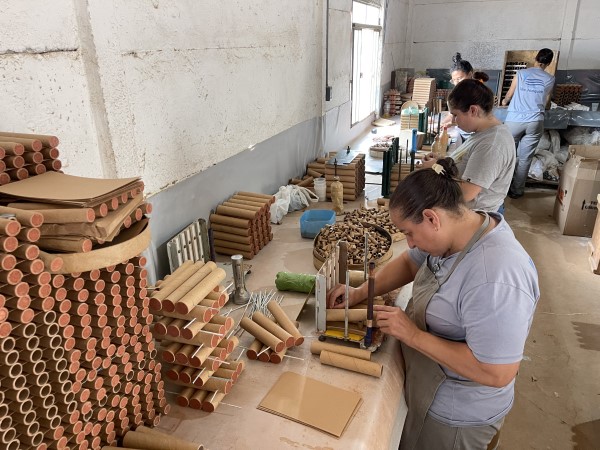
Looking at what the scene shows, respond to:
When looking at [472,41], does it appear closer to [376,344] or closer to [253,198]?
[253,198]

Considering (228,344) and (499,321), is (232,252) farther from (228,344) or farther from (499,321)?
(499,321)

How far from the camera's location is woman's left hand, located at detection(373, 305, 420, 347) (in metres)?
1.79

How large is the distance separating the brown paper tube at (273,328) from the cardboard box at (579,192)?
4.53 m

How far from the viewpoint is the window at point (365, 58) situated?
6572 millimetres

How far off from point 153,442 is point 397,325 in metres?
1.03

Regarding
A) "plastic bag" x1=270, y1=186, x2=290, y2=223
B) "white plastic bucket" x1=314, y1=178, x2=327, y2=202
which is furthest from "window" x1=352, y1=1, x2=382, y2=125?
"plastic bag" x1=270, y1=186, x2=290, y2=223

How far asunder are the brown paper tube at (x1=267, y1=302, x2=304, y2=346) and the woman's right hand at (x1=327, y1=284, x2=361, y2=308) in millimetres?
218

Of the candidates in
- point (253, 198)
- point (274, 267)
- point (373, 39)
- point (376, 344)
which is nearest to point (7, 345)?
point (376, 344)

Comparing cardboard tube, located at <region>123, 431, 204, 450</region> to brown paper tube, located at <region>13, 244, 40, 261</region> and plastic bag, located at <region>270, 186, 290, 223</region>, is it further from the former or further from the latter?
plastic bag, located at <region>270, 186, 290, 223</region>

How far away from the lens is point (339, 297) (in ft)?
7.33

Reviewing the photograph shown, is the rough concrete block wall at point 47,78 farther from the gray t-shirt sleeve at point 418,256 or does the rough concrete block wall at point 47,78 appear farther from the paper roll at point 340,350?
the gray t-shirt sleeve at point 418,256

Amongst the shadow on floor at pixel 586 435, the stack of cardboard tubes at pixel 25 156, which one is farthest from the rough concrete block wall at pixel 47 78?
the shadow on floor at pixel 586 435

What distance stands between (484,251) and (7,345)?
5.01 feet

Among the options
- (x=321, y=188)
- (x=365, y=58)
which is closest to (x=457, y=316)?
(x=321, y=188)
